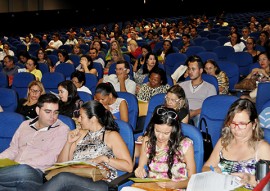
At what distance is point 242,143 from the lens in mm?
4086

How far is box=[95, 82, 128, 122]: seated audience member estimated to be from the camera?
5.90m

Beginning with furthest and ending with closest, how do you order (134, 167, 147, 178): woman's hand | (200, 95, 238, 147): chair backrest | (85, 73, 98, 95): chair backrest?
1. (85, 73, 98, 95): chair backrest
2. (200, 95, 238, 147): chair backrest
3. (134, 167, 147, 178): woman's hand

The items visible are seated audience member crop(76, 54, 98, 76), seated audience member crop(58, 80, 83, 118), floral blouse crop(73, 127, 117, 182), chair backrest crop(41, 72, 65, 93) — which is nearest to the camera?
floral blouse crop(73, 127, 117, 182)

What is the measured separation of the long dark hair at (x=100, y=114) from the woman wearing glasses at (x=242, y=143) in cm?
101

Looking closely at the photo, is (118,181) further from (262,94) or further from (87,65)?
(87,65)

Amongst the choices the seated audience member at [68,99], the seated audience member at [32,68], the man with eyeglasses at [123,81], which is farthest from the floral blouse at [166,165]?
the seated audience member at [32,68]

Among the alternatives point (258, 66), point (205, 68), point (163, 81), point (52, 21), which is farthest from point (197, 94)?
point (52, 21)

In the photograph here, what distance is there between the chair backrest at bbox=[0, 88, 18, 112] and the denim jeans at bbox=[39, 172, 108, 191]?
117 inches

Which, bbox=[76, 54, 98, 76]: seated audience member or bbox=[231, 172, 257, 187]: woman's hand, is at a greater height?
bbox=[76, 54, 98, 76]: seated audience member

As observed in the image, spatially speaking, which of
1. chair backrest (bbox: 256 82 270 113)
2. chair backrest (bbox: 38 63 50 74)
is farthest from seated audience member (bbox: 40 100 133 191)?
chair backrest (bbox: 38 63 50 74)

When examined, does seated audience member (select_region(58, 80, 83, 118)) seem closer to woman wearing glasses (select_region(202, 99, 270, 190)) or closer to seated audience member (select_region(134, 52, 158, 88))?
woman wearing glasses (select_region(202, 99, 270, 190))

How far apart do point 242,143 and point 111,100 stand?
2.21 m

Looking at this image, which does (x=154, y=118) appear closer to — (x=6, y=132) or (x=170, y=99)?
(x=170, y=99)

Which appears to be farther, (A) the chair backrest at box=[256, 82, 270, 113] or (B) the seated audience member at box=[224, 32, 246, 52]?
(B) the seated audience member at box=[224, 32, 246, 52]
